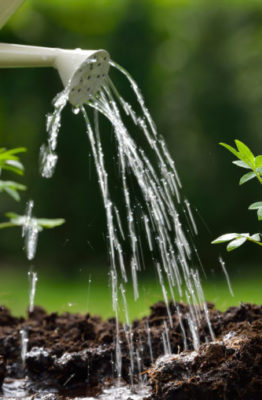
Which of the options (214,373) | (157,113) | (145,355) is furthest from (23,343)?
(157,113)

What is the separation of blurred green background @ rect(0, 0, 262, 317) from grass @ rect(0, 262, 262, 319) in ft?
0.06

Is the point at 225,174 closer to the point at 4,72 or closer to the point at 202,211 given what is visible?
the point at 202,211

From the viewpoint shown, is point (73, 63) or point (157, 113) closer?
point (73, 63)

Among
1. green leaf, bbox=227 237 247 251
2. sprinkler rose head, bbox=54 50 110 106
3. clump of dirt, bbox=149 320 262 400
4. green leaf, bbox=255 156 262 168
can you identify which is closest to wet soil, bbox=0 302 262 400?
clump of dirt, bbox=149 320 262 400

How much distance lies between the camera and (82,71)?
63.0 inches

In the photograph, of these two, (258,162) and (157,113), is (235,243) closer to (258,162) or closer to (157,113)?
(258,162)

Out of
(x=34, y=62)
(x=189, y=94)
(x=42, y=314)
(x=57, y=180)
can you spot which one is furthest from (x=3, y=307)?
(x=189, y=94)

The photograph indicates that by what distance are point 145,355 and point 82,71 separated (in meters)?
1.04

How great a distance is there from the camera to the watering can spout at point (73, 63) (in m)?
1.60

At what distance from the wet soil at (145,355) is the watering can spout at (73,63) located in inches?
32.1

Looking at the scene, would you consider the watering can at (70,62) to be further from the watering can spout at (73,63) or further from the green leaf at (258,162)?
the green leaf at (258,162)

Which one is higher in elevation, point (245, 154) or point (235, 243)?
point (245, 154)

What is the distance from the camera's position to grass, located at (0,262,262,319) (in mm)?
4109

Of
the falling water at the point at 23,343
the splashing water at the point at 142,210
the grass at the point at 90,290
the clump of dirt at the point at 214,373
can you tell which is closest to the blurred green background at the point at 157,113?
the grass at the point at 90,290
